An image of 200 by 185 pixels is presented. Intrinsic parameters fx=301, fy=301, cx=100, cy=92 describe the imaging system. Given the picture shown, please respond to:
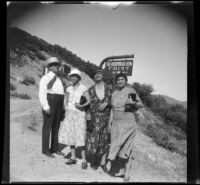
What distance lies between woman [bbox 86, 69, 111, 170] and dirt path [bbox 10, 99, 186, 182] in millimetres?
463

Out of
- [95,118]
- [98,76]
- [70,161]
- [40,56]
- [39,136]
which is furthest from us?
[40,56]

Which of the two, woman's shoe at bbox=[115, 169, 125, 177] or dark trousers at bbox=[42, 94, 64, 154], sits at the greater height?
dark trousers at bbox=[42, 94, 64, 154]

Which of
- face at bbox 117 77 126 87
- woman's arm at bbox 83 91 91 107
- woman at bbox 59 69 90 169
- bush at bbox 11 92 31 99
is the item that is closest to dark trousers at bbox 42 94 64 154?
woman at bbox 59 69 90 169

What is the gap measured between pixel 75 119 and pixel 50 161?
3.00 ft

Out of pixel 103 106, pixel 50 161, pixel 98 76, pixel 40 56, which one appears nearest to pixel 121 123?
pixel 103 106

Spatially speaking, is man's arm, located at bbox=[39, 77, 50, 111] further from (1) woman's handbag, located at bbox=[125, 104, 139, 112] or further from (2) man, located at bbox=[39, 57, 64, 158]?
(1) woman's handbag, located at bbox=[125, 104, 139, 112]

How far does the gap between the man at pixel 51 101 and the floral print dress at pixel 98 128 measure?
2.03 ft

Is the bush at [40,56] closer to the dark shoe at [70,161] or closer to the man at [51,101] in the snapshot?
the man at [51,101]

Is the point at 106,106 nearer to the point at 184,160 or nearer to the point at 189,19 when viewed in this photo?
the point at 184,160

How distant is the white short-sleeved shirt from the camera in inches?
210

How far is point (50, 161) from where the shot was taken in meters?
5.48

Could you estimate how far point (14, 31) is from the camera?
5.71m

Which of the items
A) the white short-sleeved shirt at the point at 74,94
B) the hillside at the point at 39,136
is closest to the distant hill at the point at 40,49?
the hillside at the point at 39,136

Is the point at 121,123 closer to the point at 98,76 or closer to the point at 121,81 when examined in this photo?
the point at 121,81
